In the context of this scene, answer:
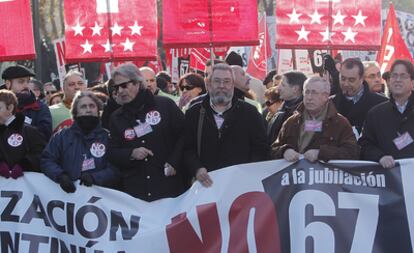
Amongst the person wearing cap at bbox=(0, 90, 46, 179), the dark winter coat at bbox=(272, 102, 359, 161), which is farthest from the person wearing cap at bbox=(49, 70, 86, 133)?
the dark winter coat at bbox=(272, 102, 359, 161)

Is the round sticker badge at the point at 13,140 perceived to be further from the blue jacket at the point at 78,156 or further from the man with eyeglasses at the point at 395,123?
the man with eyeglasses at the point at 395,123

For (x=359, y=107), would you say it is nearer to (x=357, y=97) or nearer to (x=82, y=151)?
(x=357, y=97)

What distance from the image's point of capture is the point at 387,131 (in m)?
7.12

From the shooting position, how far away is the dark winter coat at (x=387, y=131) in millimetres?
7070

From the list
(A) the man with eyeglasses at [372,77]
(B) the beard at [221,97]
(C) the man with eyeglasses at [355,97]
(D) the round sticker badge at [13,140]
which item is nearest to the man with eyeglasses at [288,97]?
(C) the man with eyeglasses at [355,97]

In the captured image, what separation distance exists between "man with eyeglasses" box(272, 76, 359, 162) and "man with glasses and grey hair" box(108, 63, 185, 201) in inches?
35.2

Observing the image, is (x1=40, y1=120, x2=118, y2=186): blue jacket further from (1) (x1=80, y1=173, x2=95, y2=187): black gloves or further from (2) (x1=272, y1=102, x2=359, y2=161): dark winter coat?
(2) (x1=272, y1=102, x2=359, y2=161): dark winter coat

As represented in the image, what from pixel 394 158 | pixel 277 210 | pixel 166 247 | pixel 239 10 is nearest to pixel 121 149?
pixel 166 247

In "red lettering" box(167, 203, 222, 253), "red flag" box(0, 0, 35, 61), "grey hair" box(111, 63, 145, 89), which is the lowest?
"red lettering" box(167, 203, 222, 253)

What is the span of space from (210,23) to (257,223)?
13.1 feet

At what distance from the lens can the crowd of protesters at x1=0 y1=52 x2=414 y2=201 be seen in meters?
7.10

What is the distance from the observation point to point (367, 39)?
1058 cm

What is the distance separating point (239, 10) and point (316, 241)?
4394 millimetres

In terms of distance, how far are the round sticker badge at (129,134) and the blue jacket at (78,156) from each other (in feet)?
0.82
